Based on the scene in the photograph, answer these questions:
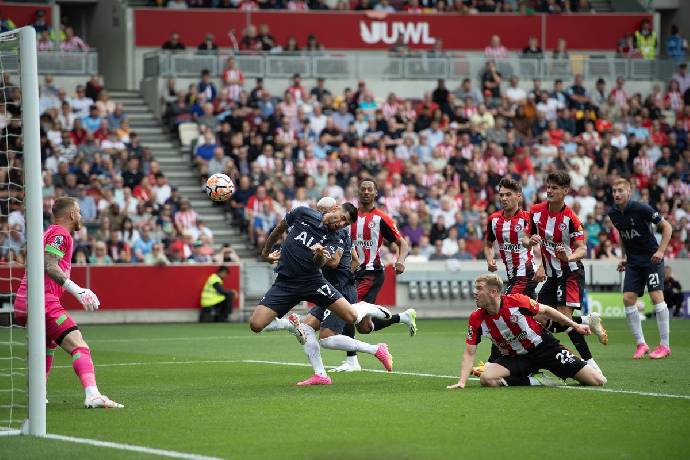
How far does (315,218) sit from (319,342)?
158 centimetres

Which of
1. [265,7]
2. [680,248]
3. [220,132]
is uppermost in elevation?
[265,7]

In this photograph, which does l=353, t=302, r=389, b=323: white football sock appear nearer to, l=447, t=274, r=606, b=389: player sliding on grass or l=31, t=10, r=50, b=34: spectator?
l=447, t=274, r=606, b=389: player sliding on grass

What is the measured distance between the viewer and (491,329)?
12492 millimetres

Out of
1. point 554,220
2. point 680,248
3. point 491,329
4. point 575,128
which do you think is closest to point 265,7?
point 575,128

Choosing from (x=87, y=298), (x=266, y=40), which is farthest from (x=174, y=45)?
(x=87, y=298)

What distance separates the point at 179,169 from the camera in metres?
32.9

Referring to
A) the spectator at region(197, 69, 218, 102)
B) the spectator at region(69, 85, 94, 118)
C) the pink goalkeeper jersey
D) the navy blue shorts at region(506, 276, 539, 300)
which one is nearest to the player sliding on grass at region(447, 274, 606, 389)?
the navy blue shorts at region(506, 276, 539, 300)

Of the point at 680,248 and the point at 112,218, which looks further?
the point at 680,248

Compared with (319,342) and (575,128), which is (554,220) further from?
(575,128)

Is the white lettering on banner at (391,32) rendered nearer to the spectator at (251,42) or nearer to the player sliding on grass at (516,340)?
the spectator at (251,42)

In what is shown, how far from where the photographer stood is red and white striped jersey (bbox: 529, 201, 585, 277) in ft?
49.3

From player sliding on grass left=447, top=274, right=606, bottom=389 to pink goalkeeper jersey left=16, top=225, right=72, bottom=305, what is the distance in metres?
3.88

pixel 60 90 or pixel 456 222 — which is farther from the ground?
pixel 60 90

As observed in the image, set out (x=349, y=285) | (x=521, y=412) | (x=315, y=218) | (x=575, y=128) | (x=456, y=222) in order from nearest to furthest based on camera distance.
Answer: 1. (x=521, y=412)
2. (x=315, y=218)
3. (x=349, y=285)
4. (x=456, y=222)
5. (x=575, y=128)
